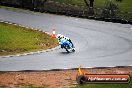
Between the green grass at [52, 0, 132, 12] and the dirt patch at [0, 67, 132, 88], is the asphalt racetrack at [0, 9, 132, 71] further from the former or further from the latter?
the green grass at [52, 0, 132, 12]

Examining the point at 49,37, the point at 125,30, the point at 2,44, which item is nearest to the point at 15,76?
the point at 2,44

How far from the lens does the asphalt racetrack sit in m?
24.2

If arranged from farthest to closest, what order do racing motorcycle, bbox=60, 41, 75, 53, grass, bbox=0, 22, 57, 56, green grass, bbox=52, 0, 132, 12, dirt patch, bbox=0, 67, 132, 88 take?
green grass, bbox=52, 0, 132, 12, grass, bbox=0, 22, 57, 56, racing motorcycle, bbox=60, 41, 75, 53, dirt patch, bbox=0, 67, 132, 88

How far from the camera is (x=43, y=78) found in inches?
835

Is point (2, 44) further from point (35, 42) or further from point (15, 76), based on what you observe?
point (15, 76)

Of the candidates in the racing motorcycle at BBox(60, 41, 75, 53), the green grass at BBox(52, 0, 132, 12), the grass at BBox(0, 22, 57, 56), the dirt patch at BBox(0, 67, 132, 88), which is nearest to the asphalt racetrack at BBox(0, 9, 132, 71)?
the racing motorcycle at BBox(60, 41, 75, 53)

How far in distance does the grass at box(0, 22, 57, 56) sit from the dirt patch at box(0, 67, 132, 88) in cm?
540

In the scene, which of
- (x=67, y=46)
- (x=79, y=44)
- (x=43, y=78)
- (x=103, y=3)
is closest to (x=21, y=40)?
(x=79, y=44)

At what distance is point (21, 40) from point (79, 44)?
4788 millimetres

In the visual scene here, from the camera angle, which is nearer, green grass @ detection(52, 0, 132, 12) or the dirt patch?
the dirt patch

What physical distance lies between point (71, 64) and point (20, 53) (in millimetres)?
4600

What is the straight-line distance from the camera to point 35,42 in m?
31.0

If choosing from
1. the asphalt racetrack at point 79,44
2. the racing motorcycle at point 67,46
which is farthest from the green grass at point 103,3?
the racing motorcycle at point 67,46

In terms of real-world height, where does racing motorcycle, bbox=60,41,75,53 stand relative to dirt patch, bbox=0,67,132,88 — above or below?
above
